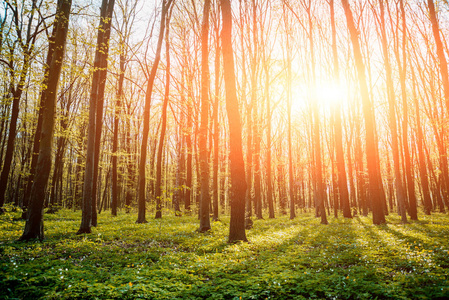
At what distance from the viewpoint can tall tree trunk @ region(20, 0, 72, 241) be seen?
7793 mm

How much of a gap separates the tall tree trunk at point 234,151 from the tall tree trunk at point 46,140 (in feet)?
19.8

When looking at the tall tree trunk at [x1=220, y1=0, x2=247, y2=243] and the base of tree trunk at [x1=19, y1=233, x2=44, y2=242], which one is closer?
the base of tree trunk at [x1=19, y1=233, x2=44, y2=242]

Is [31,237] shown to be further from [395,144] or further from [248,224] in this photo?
[395,144]

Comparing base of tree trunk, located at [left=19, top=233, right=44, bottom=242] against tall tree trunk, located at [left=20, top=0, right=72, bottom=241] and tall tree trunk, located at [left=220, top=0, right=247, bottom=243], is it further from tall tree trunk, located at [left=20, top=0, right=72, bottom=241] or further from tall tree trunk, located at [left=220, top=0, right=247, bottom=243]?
tall tree trunk, located at [left=220, top=0, right=247, bottom=243]

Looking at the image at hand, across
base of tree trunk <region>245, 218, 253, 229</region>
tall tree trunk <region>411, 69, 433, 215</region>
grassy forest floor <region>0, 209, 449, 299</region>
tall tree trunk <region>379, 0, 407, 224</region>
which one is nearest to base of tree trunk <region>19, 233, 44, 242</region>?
grassy forest floor <region>0, 209, 449, 299</region>

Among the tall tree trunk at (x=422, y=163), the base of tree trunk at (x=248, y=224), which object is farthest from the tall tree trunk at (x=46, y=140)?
the tall tree trunk at (x=422, y=163)

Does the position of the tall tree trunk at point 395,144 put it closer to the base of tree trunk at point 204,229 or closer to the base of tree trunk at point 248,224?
the base of tree trunk at point 248,224

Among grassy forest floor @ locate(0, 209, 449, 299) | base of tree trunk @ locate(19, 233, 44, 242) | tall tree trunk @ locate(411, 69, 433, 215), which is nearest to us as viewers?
grassy forest floor @ locate(0, 209, 449, 299)

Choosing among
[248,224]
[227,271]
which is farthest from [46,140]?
[248,224]

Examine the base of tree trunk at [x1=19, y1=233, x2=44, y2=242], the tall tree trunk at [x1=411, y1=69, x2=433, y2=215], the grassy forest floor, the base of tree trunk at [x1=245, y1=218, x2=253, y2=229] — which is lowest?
the base of tree trunk at [x1=245, y1=218, x2=253, y2=229]

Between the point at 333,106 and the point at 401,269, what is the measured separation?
17.5 metres

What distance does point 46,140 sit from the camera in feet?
26.6

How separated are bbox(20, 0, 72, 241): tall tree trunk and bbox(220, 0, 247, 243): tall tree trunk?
602cm

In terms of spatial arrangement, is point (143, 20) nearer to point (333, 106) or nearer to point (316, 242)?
point (333, 106)
